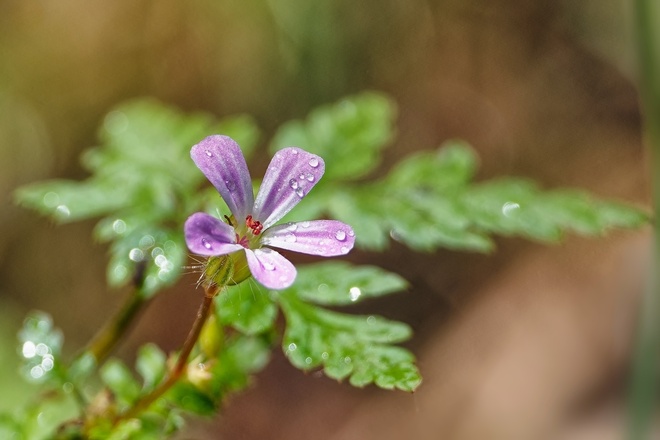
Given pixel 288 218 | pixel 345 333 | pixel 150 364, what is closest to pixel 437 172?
pixel 288 218

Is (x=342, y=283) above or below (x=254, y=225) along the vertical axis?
below

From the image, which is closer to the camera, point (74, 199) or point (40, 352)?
point (40, 352)

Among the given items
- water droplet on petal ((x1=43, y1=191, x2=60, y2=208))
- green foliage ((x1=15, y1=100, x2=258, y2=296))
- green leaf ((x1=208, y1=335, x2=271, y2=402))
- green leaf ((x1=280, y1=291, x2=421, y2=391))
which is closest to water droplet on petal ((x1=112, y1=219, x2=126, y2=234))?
A: green foliage ((x1=15, y1=100, x2=258, y2=296))

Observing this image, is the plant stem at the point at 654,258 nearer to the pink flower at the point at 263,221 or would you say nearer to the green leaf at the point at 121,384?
the pink flower at the point at 263,221

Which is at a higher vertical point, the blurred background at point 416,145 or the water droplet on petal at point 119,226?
the water droplet on petal at point 119,226

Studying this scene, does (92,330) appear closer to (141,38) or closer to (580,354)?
(141,38)

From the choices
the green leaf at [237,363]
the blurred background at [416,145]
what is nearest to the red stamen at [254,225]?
the green leaf at [237,363]

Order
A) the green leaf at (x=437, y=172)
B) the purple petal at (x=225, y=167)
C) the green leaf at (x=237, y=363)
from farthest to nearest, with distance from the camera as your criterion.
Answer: the green leaf at (x=437, y=172)
the green leaf at (x=237, y=363)
the purple petal at (x=225, y=167)

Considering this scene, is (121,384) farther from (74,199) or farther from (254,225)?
(254,225)
